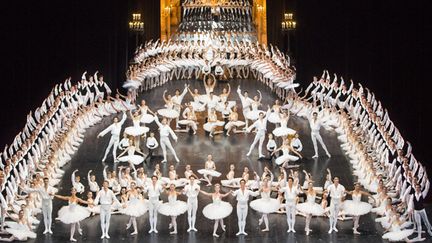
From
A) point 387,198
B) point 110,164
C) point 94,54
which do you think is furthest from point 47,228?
point 94,54

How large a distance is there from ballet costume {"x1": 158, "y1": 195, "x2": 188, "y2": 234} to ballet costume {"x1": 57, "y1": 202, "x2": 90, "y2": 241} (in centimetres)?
153

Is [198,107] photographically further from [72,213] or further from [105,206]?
[72,213]

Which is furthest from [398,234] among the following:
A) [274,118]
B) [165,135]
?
[165,135]

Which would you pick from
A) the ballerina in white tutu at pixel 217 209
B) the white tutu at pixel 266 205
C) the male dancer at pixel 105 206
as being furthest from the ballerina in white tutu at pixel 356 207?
the male dancer at pixel 105 206

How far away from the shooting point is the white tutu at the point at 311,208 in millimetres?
22516

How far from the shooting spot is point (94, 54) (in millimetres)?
35625

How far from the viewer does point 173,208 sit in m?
22.5

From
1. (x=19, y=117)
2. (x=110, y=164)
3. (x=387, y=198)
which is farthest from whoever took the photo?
(x=19, y=117)

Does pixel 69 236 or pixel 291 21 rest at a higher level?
pixel 291 21

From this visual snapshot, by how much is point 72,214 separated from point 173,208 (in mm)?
2004

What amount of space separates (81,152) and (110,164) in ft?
4.13

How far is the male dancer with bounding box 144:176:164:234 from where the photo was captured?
73.7 feet

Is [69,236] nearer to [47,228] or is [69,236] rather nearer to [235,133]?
[47,228]

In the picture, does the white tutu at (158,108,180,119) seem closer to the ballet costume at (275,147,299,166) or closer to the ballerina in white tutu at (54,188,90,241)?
the ballet costume at (275,147,299,166)
